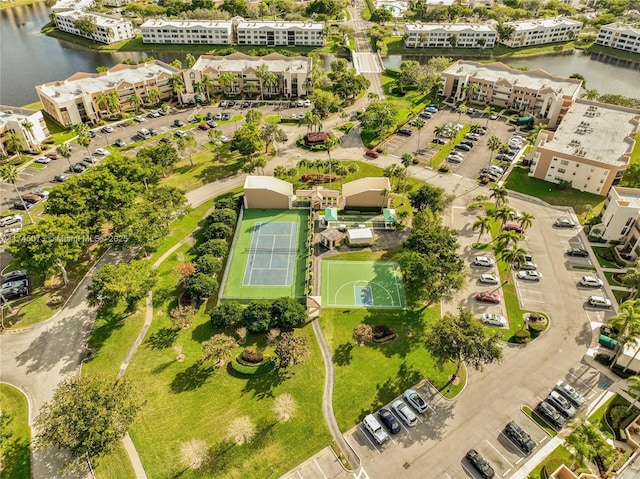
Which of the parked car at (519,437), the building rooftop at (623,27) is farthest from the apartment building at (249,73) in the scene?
the building rooftop at (623,27)

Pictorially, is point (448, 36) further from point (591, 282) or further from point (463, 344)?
point (463, 344)

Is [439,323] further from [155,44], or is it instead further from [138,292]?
[155,44]

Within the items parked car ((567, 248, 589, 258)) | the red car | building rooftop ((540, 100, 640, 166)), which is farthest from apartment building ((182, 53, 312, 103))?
the red car

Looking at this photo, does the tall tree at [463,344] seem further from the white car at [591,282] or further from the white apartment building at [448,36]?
the white apartment building at [448,36]

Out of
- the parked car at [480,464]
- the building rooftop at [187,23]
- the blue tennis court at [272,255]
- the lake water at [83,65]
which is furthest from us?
the building rooftop at [187,23]

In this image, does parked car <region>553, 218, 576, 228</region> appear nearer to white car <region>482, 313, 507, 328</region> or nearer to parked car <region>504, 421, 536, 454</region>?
white car <region>482, 313, 507, 328</region>

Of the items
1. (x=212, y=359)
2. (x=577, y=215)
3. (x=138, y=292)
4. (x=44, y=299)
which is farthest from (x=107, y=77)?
(x=577, y=215)

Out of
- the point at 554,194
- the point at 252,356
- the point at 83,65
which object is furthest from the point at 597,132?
the point at 83,65
